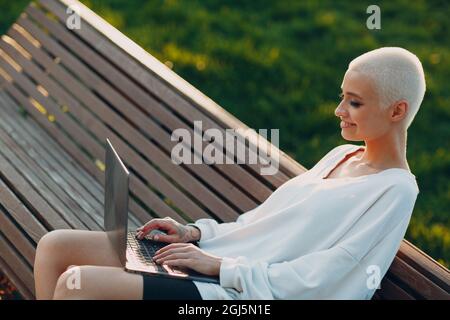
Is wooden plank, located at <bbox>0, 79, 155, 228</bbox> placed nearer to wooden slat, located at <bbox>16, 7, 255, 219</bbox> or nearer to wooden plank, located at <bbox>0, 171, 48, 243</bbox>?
wooden slat, located at <bbox>16, 7, 255, 219</bbox>

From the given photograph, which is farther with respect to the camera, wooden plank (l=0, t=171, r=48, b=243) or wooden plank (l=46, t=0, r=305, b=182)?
wooden plank (l=46, t=0, r=305, b=182)

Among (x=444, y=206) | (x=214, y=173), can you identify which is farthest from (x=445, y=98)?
(x=214, y=173)

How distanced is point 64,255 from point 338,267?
1.01 metres

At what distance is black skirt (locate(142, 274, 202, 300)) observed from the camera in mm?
2918

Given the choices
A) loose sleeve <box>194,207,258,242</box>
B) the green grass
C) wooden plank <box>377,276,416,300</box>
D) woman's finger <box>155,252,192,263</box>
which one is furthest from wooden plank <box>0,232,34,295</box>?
the green grass

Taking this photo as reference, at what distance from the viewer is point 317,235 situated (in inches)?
121

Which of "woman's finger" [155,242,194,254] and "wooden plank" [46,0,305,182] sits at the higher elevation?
"wooden plank" [46,0,305,182]

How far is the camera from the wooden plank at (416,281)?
10.1 ft

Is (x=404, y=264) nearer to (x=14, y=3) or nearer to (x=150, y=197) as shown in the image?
(x=150, y=197)

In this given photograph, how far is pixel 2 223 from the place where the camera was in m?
4.08

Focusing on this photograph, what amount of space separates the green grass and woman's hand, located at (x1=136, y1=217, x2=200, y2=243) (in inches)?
82.5

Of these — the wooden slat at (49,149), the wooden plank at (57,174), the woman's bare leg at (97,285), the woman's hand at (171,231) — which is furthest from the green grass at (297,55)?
the woman's bare leg at (97,285)

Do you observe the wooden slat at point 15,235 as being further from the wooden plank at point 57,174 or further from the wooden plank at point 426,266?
the wooden plank at point 426,266

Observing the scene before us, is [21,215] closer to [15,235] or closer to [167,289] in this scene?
[15,235]
